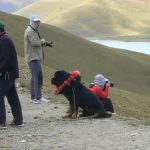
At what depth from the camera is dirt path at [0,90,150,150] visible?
34.9ft

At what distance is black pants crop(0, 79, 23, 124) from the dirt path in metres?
0.25

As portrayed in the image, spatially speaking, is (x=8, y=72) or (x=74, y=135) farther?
(x=8, y=72)

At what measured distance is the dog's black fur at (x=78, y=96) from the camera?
42.9 feet

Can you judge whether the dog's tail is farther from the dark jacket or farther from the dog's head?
the dark jacket

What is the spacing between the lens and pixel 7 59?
458 inches

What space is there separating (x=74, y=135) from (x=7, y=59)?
200 cm

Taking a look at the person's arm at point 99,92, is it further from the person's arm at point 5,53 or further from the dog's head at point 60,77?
the person's arm at point 5,53

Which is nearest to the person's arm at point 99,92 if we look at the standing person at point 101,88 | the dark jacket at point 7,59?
the standing person at point 101,88

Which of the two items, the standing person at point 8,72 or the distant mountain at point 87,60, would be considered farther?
the distant mountain at point 87,60

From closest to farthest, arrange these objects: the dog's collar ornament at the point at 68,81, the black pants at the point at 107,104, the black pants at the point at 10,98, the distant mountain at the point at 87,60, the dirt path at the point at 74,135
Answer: the dirt path at the point at 74,135 → the black pants at the point at 10,98 → the dog's collar ornament at the point at 68,81 → the black pants at the point at 107,104 → the distant mountain at the point at 87,60

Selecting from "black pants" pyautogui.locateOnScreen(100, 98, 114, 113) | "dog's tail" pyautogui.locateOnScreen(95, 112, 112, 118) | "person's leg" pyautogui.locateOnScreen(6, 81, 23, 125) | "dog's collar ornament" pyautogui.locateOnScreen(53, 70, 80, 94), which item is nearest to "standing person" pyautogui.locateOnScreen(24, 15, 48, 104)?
"black pants" pyautogui.locateOnScreen(100, 98, 114, 113)

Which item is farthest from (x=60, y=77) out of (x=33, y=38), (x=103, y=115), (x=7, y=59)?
(x=33, y=38)

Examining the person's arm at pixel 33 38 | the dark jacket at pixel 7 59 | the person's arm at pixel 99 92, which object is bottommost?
the person's arm at pixel 99 92

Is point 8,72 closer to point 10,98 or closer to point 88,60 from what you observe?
point 10,98
